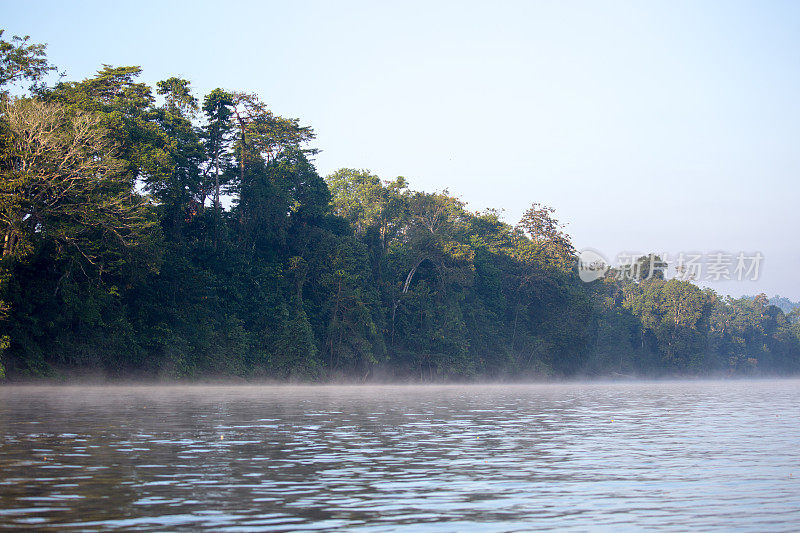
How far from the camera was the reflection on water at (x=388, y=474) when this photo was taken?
394 inches

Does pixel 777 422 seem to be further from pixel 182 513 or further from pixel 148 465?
pixel 182 513

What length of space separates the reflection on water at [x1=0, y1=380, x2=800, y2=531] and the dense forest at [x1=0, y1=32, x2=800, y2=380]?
983 inches

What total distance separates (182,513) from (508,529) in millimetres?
3802

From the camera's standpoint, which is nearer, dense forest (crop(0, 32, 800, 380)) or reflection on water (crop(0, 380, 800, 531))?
reflection on water (crop(0, 380, 800, 531))

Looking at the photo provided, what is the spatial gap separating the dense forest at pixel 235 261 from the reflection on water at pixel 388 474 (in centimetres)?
2498

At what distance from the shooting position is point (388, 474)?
13906mm

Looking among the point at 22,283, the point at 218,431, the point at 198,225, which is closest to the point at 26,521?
the point at 218,431

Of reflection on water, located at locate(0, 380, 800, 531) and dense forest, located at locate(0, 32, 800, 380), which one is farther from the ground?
dense forest, located at locate(0, 32, 800, 380)

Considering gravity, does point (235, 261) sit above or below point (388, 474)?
above

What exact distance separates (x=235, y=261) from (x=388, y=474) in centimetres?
5719

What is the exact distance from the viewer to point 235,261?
228 feet

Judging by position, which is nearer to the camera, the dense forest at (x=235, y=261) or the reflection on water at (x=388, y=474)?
the reflection on water at (x=388, y=474)

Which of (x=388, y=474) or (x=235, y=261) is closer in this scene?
(x=388, y=474)

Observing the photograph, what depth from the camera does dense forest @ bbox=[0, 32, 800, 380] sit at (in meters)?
48.7
